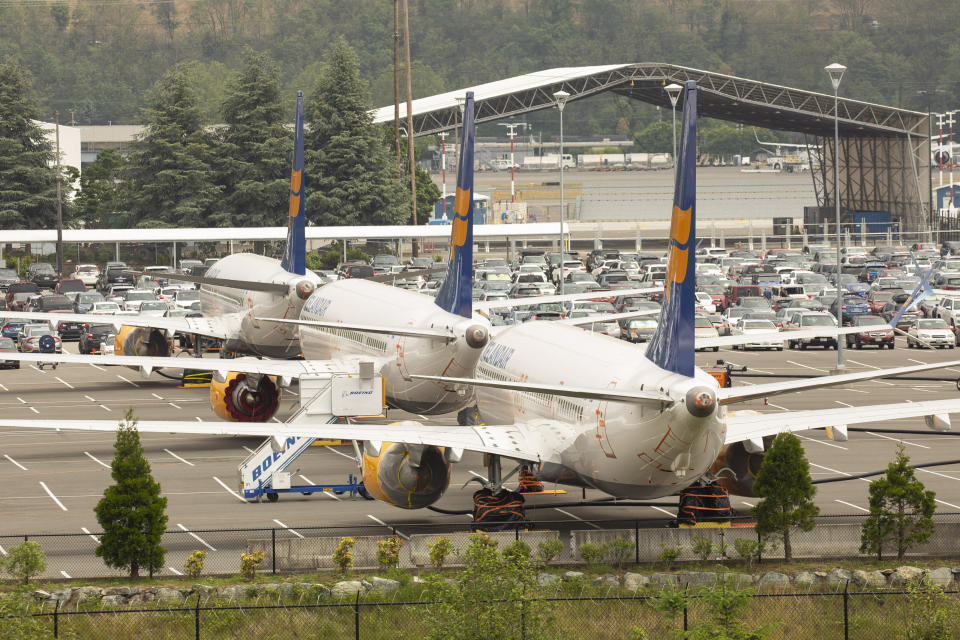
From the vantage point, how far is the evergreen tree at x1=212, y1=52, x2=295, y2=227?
134 meters

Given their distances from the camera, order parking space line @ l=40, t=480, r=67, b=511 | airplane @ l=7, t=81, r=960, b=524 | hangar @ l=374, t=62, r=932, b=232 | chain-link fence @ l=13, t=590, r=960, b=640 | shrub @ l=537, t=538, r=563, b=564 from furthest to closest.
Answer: hangar @ l=374, t=62, r=932, b=232, parking space line @ l=40, t=480, r=67, b=511, shrub @ l=537, t=538, r=563, b=564, airplane @ l=7, t=81, r=960, b=524, chain-link fence @ l=13, t=590, r=960, b=640

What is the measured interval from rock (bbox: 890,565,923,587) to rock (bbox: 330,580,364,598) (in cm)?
1063


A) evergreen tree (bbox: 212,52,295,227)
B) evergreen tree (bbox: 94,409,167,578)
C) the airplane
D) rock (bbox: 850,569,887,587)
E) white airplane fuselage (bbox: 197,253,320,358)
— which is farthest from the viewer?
evergreen tree (bbox: 212,52,295,227)

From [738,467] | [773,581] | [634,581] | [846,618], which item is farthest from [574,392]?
[738,467]

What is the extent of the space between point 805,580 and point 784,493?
2161 millimetres

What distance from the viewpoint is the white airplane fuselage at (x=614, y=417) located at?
Result: 2883 centimetres

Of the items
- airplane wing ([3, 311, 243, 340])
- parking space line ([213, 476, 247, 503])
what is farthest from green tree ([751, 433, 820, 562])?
airplane wing ([3, 311, 243, 340])

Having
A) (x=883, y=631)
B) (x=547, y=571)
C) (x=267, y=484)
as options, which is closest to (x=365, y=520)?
(x=267, y=484)

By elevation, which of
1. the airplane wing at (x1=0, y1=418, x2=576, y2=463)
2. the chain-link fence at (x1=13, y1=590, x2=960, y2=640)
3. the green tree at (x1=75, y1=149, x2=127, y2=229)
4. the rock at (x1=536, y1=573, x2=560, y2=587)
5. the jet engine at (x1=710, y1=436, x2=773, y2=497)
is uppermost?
the green tree at (x1=75, y1=149, x2=127, y2=229)

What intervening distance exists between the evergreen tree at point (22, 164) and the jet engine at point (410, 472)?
104 meters

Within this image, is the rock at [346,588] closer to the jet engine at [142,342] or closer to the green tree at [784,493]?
the green tree at [784,493]

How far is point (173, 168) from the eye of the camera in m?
133

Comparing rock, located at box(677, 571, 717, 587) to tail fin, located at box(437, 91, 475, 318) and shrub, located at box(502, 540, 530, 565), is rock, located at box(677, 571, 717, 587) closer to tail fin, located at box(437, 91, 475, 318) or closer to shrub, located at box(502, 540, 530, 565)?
shrub, located at box(502, 540, 530, 565)

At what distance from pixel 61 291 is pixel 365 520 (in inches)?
2769
